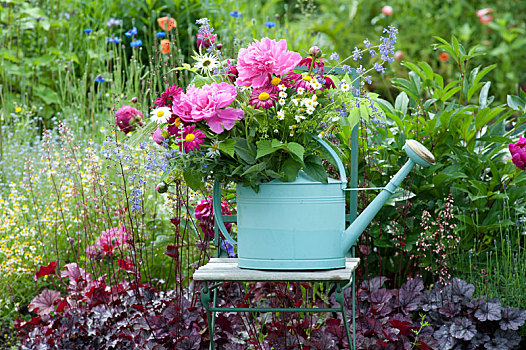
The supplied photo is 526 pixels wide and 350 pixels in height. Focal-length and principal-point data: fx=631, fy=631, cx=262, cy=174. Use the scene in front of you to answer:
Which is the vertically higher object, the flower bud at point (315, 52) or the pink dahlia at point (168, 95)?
the flower bud at point (315, 52)

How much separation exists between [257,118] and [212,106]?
149 millimetres

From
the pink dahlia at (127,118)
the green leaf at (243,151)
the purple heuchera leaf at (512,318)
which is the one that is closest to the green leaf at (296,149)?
the green leaf at (243,151)

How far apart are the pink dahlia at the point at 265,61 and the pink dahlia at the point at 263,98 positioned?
18mm

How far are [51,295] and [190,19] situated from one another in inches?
122

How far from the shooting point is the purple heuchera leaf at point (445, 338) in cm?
227

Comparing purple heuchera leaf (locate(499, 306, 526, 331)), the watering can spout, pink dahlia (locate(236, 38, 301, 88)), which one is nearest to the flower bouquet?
pink dahlia (locate(236, 38, 301, 88))

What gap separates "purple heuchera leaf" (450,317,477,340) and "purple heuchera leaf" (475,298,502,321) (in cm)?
4

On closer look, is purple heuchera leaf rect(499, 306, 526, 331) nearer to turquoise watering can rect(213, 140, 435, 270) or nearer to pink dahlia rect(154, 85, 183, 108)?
turquoise watering can rect(213, 140, 435, 270)

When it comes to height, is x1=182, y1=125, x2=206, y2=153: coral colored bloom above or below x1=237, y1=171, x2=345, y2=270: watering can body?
above

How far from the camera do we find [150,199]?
363 cm

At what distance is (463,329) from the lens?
2.27 m

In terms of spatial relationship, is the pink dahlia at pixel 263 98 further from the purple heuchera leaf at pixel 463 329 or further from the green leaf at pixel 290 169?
the purple heuchera leaf at pixel 463 329

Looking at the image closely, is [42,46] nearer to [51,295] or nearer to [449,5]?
[51,295]

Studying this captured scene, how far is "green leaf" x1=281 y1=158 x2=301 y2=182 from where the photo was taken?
173 cm
